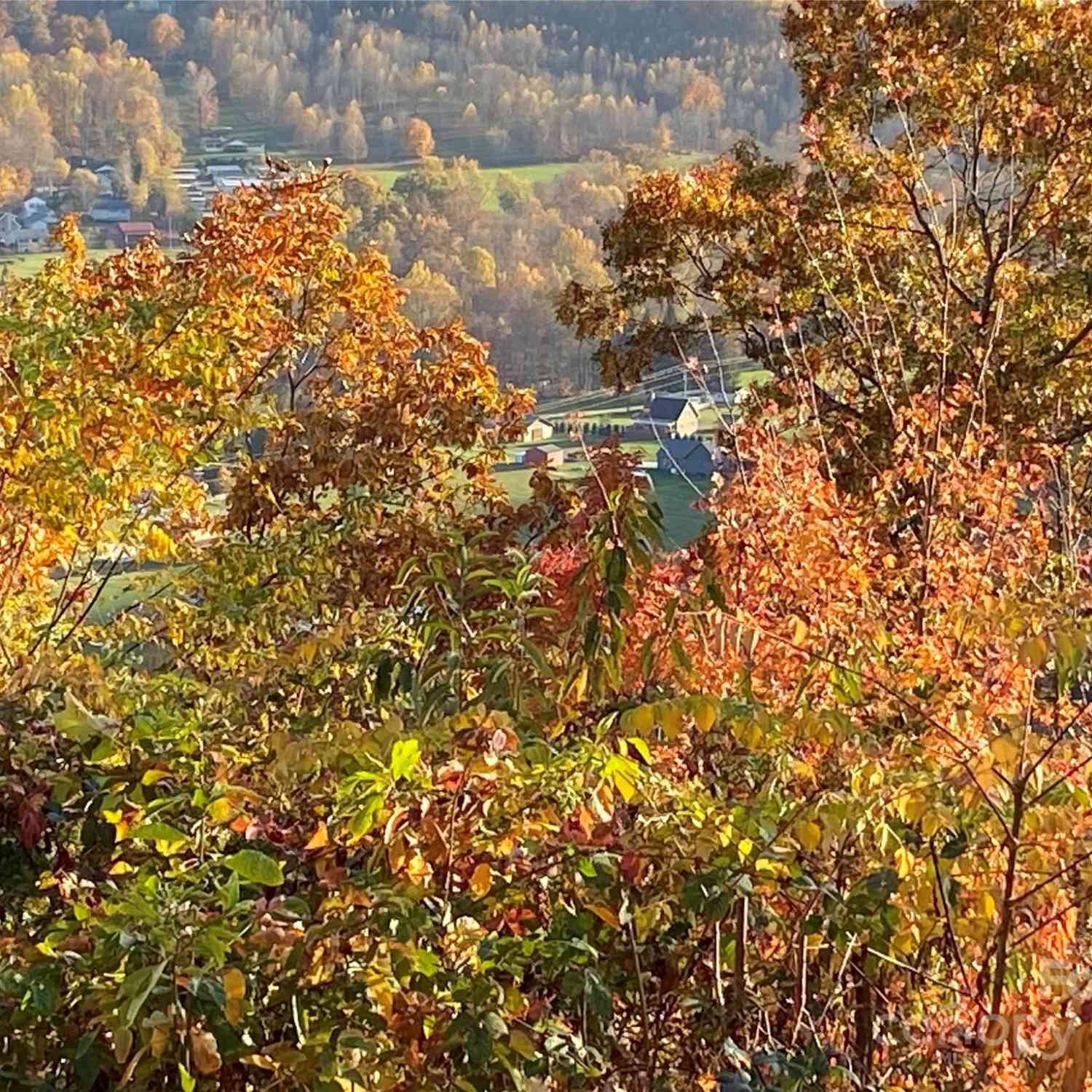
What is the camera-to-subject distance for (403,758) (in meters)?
1.62

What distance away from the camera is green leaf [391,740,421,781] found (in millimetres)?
1612

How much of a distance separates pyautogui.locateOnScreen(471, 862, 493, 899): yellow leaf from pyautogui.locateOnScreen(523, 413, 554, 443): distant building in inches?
194

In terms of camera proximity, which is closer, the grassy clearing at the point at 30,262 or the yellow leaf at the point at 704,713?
the yellow leaf at the point at 704,713

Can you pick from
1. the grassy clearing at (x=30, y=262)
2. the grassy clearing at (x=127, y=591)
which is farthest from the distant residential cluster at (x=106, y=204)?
the grassy clearing at (x=127, y=591)

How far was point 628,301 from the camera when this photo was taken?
379 inches

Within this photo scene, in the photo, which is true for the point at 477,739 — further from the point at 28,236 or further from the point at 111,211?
the point at 111,211

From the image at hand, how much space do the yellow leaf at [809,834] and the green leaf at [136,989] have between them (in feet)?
2.83

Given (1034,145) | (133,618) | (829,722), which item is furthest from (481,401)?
(829,722)

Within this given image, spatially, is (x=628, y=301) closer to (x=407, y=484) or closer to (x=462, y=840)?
(x=407, y=484)

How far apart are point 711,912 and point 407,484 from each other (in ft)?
14.9

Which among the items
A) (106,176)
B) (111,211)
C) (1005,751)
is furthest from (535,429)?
(106,176)

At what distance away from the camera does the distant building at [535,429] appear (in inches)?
268

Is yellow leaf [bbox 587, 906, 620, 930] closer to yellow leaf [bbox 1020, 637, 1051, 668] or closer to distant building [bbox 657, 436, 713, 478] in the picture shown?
yellow leaf [bbox 1020, 637, 1051, 668]

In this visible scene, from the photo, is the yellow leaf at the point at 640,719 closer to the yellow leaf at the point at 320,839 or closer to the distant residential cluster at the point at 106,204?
the yellow leaf at the point at 320,839
